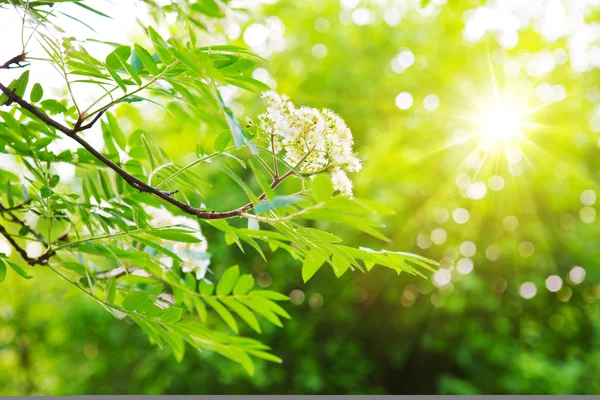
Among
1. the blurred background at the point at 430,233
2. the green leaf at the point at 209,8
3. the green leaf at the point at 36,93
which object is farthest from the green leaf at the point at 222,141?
the blurred background at the point at 430,233

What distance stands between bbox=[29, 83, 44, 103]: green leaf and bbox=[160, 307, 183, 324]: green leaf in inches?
16.9

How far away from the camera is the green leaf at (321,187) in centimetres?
56

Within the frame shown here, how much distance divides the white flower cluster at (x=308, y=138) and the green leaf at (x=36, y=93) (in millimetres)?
433

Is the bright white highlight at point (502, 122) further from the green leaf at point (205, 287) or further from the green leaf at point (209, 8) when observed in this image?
the green leaf at point (209, 8)

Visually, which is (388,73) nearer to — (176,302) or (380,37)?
(380,37)

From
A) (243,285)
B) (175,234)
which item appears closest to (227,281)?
(243,285)

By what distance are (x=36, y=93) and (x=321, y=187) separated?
2.00 feet

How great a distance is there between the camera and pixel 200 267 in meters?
1.08

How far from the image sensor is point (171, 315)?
0.87m

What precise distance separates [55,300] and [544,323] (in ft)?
18.6

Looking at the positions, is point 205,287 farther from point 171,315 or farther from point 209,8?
point 209,8

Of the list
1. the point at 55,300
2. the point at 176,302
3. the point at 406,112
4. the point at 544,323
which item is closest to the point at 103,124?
the point at 176,302

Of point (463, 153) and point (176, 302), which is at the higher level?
point (463, 153)

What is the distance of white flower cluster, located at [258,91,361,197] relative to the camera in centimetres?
71
